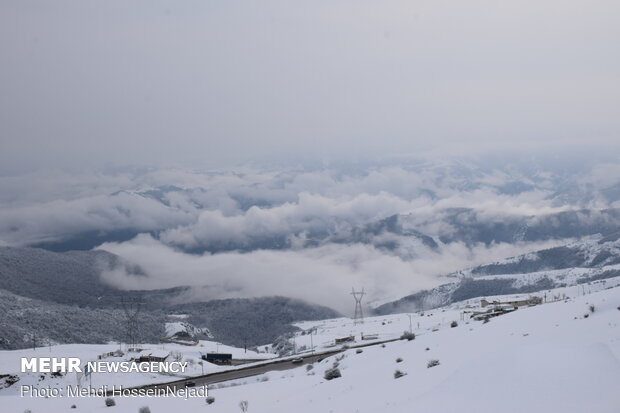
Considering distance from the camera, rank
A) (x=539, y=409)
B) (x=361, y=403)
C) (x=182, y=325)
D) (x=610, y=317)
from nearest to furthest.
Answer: (x=539, y=409), (x=361, y=403), (x=610, y=317), (x=182, y=325)

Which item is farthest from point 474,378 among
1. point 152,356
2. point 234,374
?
point 152,356

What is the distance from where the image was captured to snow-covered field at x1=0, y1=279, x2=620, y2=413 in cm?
1853

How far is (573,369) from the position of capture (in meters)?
20.0

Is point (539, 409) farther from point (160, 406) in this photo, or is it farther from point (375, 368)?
point (160, 406)

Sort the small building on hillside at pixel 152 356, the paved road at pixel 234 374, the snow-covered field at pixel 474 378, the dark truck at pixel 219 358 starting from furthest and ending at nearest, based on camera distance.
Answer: the dark truck at pixel 219 358
the small building on hillside at pixel 152 356
the paved road at pixel 234 374
the snow-covered field at pixel 474 378

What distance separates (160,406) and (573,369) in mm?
20015

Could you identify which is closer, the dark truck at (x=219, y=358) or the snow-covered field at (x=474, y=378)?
the snow-covered field at (x=474, y=378)

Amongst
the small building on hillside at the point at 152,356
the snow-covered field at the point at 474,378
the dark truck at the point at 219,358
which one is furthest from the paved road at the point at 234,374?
the dark truck at the point at 219,358

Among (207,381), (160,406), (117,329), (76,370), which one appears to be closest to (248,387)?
(160,406)

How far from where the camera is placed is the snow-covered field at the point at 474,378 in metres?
18.5

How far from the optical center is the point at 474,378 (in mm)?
20859

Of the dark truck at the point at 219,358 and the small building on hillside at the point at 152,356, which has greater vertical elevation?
the small building on hillside at the point at 152,356

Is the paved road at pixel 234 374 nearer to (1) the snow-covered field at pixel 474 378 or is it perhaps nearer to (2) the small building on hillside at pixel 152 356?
(1) the snow-covered field at pixel 474 378

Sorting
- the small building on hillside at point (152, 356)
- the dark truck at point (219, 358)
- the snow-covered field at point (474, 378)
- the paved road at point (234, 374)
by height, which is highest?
the snow-covered field at point (474, 378)
